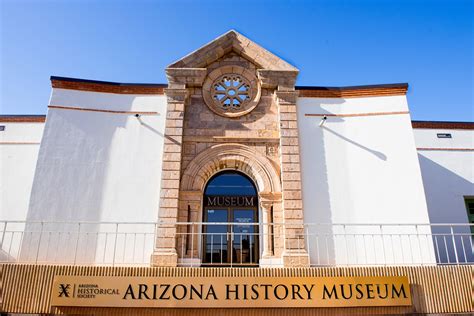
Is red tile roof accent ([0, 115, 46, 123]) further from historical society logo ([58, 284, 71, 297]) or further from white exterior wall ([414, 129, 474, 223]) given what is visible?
white exterior wall ([414, 129, 474, 223])

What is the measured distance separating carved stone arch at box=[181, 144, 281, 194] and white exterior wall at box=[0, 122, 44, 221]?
6307mm

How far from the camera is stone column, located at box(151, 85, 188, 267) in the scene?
27.7 feet

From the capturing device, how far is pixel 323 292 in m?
6.98

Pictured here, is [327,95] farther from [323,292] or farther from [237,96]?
[323,292]

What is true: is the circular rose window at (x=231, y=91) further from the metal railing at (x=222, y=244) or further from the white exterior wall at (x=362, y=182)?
the metal railing at (x=222, y=244)

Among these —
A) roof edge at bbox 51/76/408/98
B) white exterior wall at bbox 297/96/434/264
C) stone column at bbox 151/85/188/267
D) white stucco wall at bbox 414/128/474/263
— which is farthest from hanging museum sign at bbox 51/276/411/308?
white stucco wall at bbox 414/128/474/263

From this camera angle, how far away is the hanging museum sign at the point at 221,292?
22.3ft

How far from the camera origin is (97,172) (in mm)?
9352

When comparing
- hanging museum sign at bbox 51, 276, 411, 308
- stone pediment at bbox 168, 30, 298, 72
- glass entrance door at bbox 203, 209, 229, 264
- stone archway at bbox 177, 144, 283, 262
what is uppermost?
stone pediment at bbox 168, 30, 298, 72

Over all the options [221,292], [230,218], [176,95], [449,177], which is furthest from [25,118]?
[449,177]

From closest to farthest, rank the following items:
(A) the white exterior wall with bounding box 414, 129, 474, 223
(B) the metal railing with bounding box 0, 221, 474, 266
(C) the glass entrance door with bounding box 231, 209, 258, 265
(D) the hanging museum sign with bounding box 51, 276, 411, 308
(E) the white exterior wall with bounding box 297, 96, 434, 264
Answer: (D) the hanging museum sign with bounding box 51, 276, 411, 308
(B) the metal railing with bounding box 0, 221, 474, 266
(E) the white exterior wall with bounding box 297, 96, 434, 264
(C) the glass entrance door with bounding box 231, 209, 258, 265
(A) the white exterior wall with bounding box 414, 129, 474, 223

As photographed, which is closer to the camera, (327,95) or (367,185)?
(367,185)

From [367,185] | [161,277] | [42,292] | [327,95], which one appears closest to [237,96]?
[327,95]

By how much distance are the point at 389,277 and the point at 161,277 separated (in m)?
4.79
